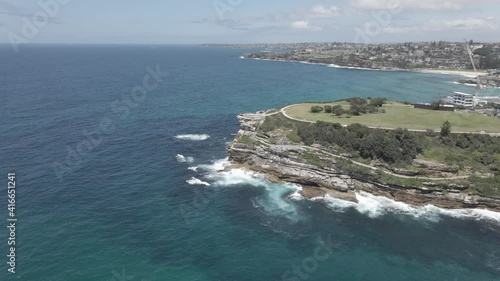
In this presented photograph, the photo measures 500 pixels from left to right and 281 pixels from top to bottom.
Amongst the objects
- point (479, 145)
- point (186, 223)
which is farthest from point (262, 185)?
point (479, 145)

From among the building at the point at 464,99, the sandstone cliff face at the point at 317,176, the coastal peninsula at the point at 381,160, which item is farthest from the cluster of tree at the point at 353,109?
the building at the point at 464,99

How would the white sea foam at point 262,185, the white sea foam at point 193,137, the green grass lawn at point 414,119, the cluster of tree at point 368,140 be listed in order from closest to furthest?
the white sea foam at point 262,185 → the cluster of tree at point 368,140 → the green grass lawn at point 414,119 → the white sea foam at point 193,137

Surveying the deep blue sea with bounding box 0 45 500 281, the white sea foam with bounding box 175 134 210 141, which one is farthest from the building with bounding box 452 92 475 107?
the white sea foam with bounding box 175 134 210 141

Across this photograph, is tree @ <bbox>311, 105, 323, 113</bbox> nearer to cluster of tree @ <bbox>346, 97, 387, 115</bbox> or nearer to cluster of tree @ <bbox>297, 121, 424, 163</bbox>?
cluster of tree @ <bbox>346, 97, 387, 115</bbox>

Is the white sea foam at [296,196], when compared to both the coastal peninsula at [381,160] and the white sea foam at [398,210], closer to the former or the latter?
the coastal peninsula at [381,160]

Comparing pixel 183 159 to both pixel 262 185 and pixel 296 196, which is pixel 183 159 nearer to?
pixel 262 185

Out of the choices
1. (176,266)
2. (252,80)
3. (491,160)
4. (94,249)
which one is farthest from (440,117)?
(252,80)

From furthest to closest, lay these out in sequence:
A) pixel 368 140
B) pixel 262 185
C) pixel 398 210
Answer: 1. pixel 368 140
2. pixel 262 185
3. pixel 398 210
